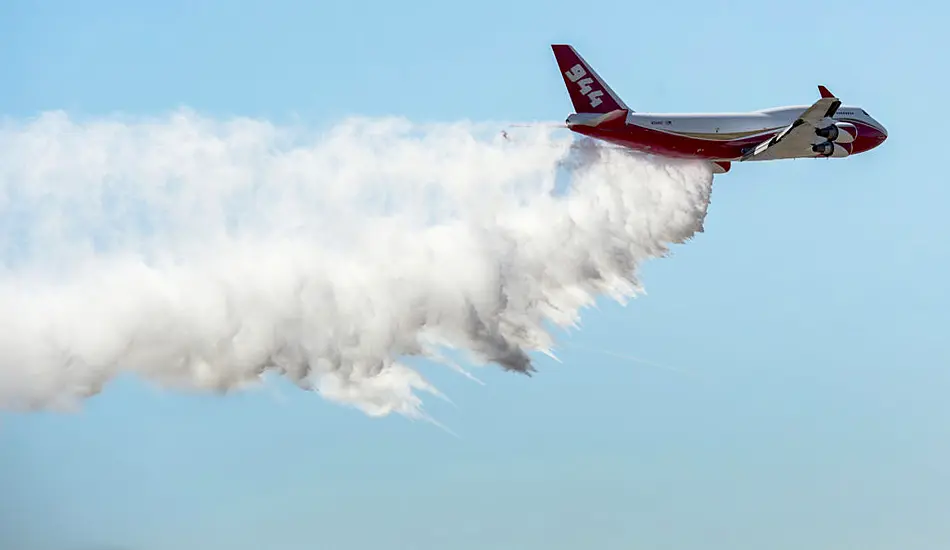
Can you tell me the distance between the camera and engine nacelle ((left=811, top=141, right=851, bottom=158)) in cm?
4816

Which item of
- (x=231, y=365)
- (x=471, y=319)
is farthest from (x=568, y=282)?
(x=231, y=365)

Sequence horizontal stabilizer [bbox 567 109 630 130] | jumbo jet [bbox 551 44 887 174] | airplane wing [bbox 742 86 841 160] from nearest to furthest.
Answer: horizontal stabilizer [bbox 567 109 630 130], jumbo jet [bbox 551 44 887 174], airplane wing [bbox 742 86 841 160]

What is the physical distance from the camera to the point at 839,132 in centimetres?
4862

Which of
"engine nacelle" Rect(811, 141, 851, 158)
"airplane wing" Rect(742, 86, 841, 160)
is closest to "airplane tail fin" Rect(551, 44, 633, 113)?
"airplane wing" Rect(742, 86, 841, 160)

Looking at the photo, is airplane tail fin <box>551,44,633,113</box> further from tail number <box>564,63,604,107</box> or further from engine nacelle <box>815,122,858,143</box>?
engine nacelle <box>815,122,858,143</box>

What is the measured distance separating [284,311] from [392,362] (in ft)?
10.9

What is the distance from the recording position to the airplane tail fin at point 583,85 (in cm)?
4562

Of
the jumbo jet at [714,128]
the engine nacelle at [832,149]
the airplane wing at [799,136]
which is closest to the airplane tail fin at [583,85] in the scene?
Answer: the jumbo jet at [714,128]

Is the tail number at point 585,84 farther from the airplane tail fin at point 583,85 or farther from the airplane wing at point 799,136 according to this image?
the airplane wing at point 799,136

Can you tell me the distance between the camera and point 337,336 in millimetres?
40156

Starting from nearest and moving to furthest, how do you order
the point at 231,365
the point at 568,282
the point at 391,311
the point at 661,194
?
1. the point at 231,365
2. the point at 391,311
3. the point at 568,282
4. the point at 661,194

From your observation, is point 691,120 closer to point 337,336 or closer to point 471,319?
point 471,319

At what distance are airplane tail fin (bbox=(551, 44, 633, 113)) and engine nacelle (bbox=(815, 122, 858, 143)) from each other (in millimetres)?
7066

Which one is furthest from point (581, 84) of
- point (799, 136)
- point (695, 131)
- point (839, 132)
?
point (839, 132)
